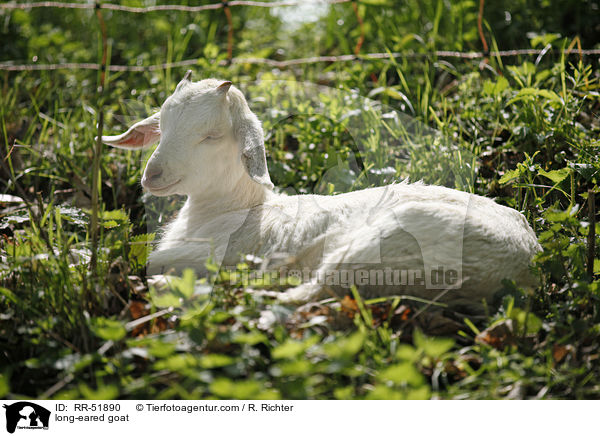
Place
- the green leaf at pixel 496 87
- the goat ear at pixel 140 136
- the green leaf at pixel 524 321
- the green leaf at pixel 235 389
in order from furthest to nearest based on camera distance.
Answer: the green leaf at pixel 496 87
the goat ear at pixel 140 136
the green leaf at pixel 524 321
the green leaf at pixel 235 389

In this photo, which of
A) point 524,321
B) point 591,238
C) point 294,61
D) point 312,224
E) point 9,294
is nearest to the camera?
point 524,321

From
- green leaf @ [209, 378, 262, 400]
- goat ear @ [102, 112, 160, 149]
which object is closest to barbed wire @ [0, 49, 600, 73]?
goat ear @ [102, 112, 160, 149]

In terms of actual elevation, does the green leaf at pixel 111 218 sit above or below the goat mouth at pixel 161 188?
below

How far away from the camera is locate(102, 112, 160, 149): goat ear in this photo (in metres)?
3.26

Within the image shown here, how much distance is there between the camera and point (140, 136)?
3375mm

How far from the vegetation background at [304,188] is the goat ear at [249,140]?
57cm

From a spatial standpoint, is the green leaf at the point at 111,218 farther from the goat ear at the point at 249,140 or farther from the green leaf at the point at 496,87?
the green leaf at the point at 496,87

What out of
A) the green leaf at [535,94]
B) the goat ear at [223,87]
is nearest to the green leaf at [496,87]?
the green leaf at [535,94]

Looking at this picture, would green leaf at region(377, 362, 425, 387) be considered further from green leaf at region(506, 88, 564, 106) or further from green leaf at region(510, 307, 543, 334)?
green leaf at region(506, 88, 564, 106)

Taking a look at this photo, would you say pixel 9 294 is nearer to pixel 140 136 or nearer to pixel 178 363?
pixel 178 363

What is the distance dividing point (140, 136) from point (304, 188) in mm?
1075

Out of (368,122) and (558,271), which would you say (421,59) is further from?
(558,271)
